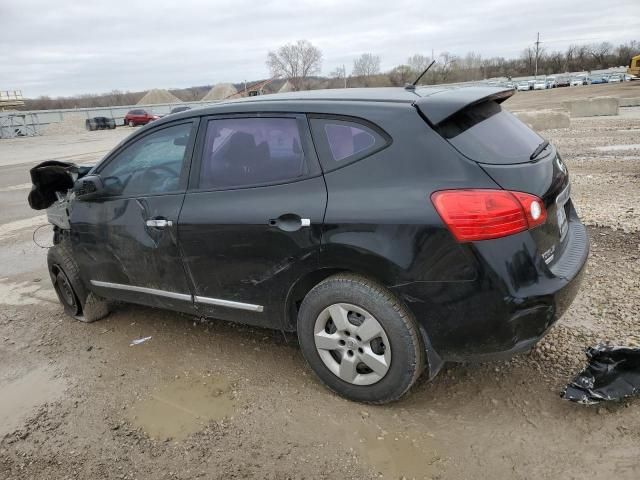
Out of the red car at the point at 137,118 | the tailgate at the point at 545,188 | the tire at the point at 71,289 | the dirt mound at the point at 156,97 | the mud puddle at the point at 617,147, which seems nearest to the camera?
the tailgate at the point at 545,188

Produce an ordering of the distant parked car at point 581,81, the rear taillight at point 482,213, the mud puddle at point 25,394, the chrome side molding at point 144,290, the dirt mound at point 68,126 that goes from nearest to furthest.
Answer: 1. the rear taillight at point 482,213
2. the mud puddle at point 25,394
3. the chrome side molding at point 144,290
4. the dirt mound at point 68,126
5. the distant parked car at point 581,81

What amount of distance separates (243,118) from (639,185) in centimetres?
649

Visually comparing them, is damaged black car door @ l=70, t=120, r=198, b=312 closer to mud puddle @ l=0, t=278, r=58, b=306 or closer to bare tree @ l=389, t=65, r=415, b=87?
mud puddle @ l=0, t=278, r=58, b=306

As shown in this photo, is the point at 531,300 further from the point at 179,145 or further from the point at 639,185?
the point at 639,185

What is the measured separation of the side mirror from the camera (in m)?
3.80

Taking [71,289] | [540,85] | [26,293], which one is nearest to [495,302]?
[71,289]

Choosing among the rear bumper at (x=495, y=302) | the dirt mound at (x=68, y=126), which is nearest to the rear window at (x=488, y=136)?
the rear bumper at (x=495, y=302)

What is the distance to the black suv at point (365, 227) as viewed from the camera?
2465mm

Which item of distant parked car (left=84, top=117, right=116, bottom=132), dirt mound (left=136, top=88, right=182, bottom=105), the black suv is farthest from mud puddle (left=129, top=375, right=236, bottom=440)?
dirt mound (left=136, top=88, right=182, bottom=105)

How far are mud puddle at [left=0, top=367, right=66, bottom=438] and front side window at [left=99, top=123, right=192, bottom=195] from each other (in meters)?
1.38

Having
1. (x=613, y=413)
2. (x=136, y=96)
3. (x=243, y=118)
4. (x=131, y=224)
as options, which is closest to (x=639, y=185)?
(x=613, y=413)

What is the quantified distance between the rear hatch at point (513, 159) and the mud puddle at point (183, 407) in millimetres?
1960

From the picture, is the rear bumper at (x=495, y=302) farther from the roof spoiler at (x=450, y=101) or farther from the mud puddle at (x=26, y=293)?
the mud puddle at (x=26, y=293)

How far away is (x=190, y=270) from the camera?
337cm
